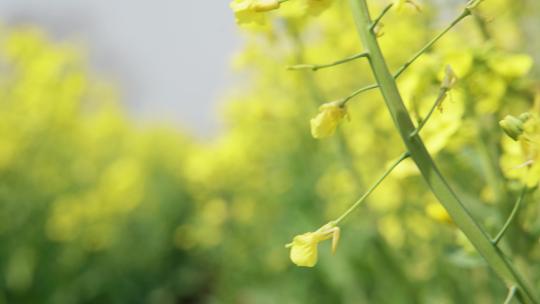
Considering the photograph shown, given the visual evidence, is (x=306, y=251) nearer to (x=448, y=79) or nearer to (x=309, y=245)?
(x=309, y=245)

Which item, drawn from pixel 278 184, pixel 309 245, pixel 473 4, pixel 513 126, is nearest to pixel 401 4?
pixel 473 4

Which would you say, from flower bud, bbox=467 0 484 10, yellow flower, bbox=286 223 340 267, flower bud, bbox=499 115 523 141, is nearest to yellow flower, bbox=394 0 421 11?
flower bud, bbox=467 0 484 10

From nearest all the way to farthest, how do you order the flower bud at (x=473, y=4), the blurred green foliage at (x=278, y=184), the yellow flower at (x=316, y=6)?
1. the flower bud at (x=473, y=4)
2. the yellow flower at (x=316, y=6)
3. the blurred green foliage at (x=278, y=184)

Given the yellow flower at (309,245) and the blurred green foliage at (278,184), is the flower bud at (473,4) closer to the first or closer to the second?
the blurred green foliage at (278,184)

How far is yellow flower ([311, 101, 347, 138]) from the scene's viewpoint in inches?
33.0

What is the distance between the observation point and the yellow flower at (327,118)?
0.84m

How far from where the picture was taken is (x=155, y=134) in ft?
35.8

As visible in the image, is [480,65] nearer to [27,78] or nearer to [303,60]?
[303,60]

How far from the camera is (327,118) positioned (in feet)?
→ 2.75

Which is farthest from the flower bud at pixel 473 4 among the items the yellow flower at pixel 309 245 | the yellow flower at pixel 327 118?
the yellow flower at pixel 309 245

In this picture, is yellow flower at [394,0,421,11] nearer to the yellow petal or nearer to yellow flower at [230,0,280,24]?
yellow flower at [230,0,280,24]

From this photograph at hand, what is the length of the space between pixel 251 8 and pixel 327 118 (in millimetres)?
160

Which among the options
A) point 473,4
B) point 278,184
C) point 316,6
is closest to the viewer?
point 473,4

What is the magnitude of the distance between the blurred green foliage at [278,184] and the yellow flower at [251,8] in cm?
19
